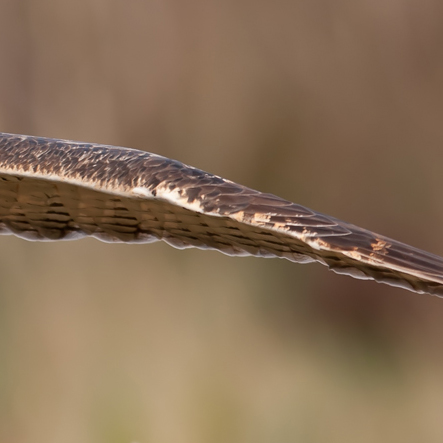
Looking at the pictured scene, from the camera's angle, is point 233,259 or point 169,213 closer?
point 169,213

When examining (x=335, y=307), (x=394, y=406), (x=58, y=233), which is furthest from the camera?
(x=335, y=307)

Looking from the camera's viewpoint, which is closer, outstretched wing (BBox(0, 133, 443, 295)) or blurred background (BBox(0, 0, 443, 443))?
outstretched wing (BBox(0, 133, 443, 295))

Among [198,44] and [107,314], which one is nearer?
[107,314]

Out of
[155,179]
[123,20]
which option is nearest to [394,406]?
[123,20]

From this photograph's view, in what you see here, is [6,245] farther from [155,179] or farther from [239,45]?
[155,179]
